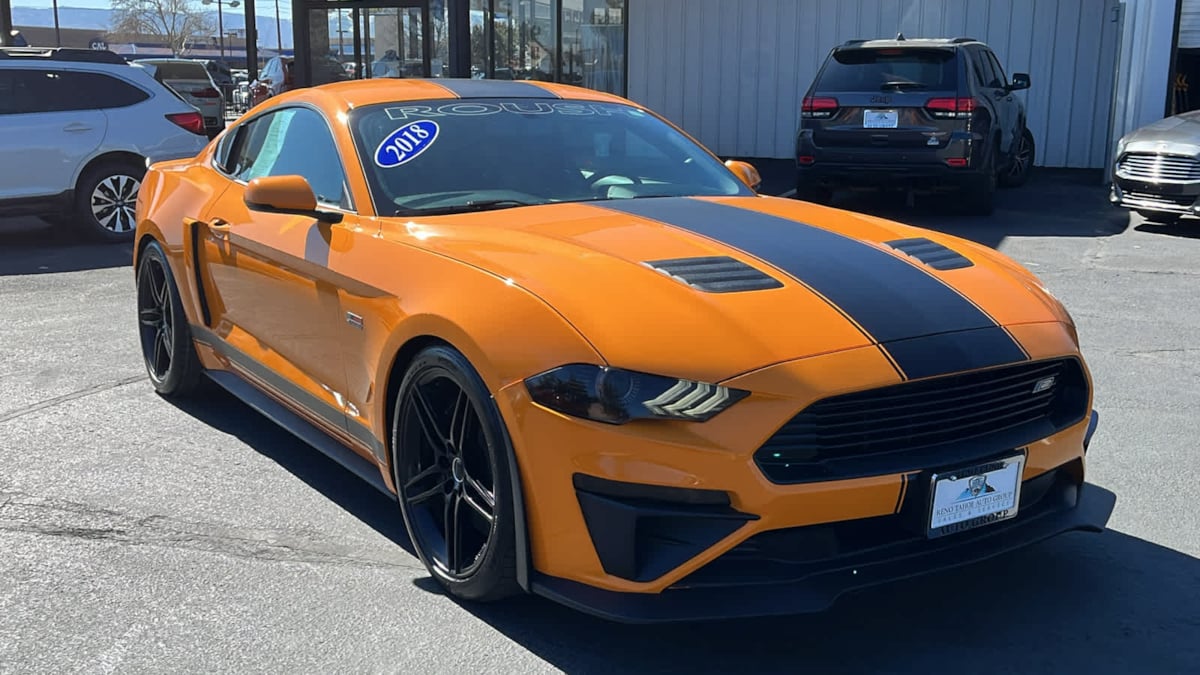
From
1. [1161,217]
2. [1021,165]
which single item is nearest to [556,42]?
[1021,165]

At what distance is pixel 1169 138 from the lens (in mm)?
10500

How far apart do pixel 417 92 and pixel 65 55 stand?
7512 millimetres

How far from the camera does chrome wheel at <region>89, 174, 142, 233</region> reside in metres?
10.6

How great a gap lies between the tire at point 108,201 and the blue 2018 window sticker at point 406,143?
745 cm

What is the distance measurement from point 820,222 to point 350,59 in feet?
51.5

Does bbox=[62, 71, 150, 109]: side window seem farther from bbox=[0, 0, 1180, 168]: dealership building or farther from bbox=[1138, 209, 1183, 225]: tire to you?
bbox=[1138, 209, 1183, 225]: tire

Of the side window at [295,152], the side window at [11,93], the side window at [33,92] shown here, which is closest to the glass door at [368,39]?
the side window at [33,92]

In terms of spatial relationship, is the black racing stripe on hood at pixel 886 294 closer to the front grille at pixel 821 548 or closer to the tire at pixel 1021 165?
the front grille at pixel 821 548

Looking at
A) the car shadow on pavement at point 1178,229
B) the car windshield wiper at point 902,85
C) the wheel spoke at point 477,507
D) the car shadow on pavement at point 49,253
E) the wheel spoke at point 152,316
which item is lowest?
the car shadow on pavement at point 49,253

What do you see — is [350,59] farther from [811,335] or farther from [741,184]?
[811,335]

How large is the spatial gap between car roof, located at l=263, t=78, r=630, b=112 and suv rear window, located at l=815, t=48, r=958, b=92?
6808mm

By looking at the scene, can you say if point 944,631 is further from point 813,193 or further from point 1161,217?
point 1161,217

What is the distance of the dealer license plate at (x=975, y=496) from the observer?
117 inches

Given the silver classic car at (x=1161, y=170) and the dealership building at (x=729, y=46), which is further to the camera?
the dealership building at (x=729, y=46)
